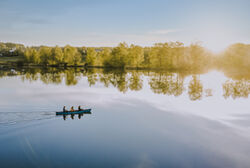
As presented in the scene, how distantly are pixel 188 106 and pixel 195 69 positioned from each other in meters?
97.1

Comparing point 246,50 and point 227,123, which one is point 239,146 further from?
point 246,50

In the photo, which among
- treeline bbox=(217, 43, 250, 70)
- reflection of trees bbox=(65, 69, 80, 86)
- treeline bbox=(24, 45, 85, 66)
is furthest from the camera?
treeline bbox=(24, 45, 85, 66)

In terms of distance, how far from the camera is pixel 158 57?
134750 mm

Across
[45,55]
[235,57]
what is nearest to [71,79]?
[45,55]

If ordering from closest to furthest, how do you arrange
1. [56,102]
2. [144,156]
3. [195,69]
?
[144,156], [56,102], [195,69]

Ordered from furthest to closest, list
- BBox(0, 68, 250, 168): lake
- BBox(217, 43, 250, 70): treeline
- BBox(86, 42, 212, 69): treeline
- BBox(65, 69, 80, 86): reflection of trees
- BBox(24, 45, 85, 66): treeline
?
BBox(24, 45, 85, 66): treeline
BBox(217, 43, 250, 70): treeline
BBox(86, 42, 212, 69): treeline
BBox(65, 69, 80, 86): reflection of trees
BBox(0, 68, 250, 168): lake

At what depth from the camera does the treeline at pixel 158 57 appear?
126 m

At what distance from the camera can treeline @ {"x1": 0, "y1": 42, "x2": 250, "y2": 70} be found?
4978 inches

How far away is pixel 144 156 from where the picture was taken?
18.7m

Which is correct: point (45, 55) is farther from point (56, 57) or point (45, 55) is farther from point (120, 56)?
point (120, 56)

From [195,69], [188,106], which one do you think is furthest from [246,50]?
[188,106]

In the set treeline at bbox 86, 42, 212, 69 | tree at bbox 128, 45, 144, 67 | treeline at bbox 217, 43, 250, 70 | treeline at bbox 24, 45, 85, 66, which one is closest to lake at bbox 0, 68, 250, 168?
treeline at bbox 86, 42, 212, 69

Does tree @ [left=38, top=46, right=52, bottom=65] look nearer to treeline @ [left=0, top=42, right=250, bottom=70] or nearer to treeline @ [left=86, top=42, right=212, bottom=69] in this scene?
treeline @ [left=0, top=42, right=250, bottom=70]

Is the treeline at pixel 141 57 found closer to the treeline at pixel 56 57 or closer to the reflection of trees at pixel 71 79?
the treeline at pixel 56 57
